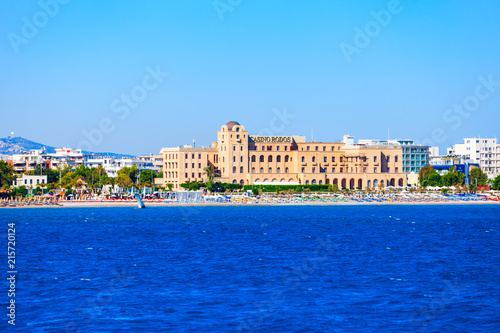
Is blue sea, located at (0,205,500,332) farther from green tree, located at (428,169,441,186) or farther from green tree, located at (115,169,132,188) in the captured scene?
green tree, located at (428,169,441,186)

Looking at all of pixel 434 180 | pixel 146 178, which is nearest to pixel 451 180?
pixel 434 180

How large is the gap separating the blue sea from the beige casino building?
88665 mm

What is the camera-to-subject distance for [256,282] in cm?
3984

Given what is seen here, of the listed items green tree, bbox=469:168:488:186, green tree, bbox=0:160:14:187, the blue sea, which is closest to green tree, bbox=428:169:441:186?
green tree, bbox=469:168:488:186

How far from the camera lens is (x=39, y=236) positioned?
70.2 meters

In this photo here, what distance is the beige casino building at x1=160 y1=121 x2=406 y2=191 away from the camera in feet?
531

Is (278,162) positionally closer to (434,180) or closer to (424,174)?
(434,180)

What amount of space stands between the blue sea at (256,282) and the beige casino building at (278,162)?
8866 centimetres

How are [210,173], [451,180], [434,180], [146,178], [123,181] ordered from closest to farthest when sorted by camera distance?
[123,181] → [210,173] → [451,180] → [146,178] → [434,180]

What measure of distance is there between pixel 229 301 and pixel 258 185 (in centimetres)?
12230

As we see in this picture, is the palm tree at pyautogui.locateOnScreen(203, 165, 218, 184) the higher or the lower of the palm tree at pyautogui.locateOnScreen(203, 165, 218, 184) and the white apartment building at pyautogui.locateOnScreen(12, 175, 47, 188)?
the higher

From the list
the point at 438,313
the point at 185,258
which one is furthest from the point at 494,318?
the point at 185,258

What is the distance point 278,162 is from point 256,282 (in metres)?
127

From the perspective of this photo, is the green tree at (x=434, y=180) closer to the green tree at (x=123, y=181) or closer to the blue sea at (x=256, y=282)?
the green tree at (x=123, y=181)
